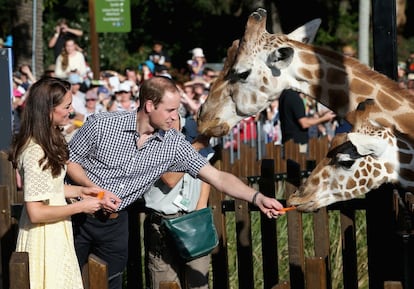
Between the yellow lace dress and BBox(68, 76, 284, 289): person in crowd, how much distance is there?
0.55 metres

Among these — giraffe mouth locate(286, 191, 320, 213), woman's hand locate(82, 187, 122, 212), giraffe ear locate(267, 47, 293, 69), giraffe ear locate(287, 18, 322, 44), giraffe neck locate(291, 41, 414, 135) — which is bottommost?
giraffe mouth locate(286, 191, 320, 213)

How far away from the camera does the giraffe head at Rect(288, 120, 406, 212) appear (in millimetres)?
6535

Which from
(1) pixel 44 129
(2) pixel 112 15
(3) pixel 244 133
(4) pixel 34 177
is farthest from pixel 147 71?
(4) pixel 34 177

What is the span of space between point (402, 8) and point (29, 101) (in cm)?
2670

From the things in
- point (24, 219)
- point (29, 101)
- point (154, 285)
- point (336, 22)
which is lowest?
point (154, 285)

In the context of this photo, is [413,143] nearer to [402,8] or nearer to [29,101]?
[29,101]

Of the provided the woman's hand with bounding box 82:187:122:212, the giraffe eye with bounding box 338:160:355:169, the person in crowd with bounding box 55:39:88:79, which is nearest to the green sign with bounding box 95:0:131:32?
the person in crowd with bounding box 55:39:88:79

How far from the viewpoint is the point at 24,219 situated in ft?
19.7

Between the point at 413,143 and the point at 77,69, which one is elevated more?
the point at 77,69

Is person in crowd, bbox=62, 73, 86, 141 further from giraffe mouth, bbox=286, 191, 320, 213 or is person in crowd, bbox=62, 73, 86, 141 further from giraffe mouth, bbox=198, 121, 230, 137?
giraffe mouth, bbox=286, 191, 320, 213

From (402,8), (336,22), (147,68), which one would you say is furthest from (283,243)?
(336,22)

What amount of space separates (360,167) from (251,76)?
1962 millimetres

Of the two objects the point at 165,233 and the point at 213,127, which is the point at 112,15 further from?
the point at 165,233

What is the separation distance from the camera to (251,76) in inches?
327
